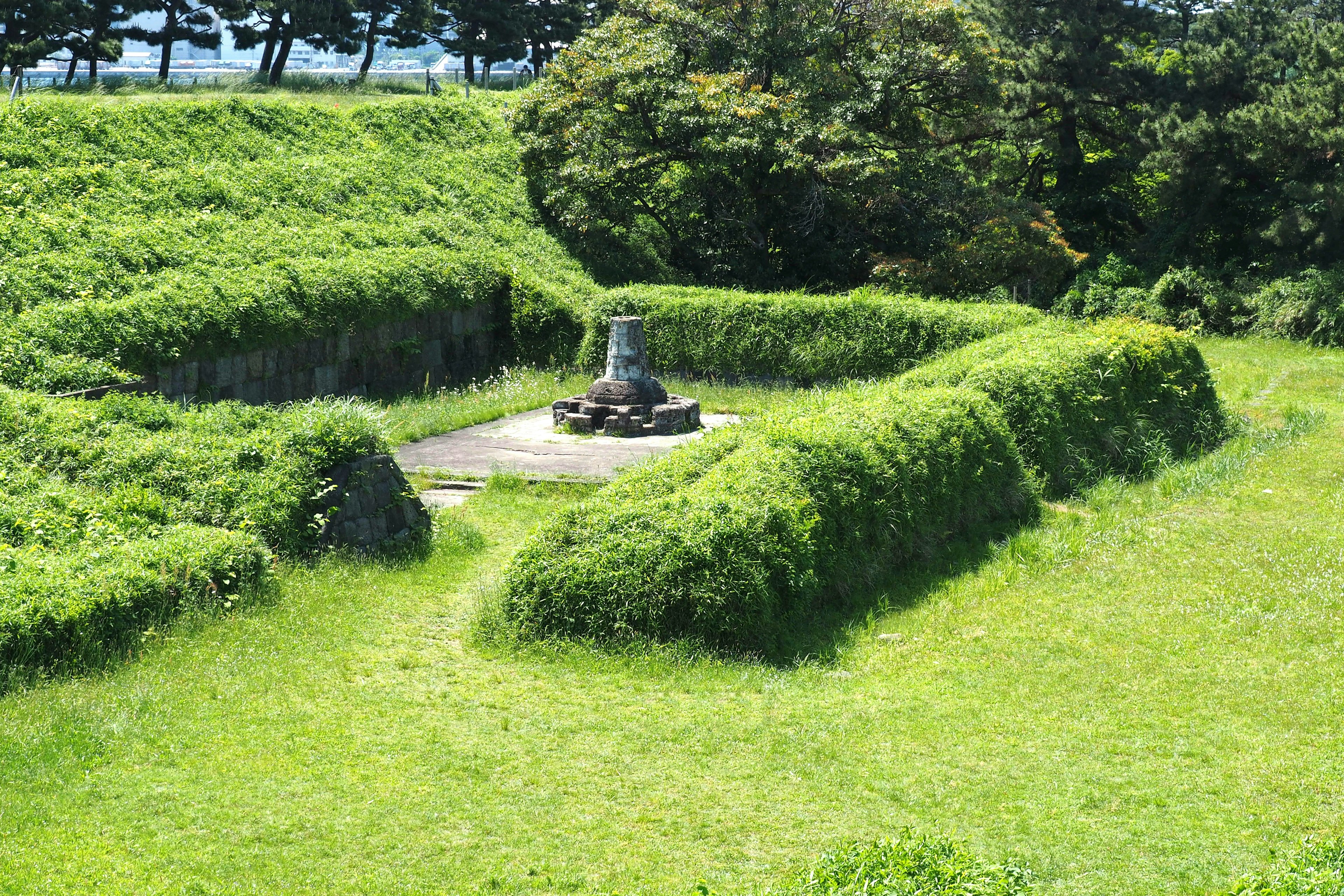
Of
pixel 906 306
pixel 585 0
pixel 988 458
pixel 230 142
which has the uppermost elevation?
pixel 585 0

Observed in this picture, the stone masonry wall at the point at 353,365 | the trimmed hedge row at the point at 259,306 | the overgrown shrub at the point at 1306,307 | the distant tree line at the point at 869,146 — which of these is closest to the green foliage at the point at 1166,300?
the overgrown shrub at the point at 1306,307

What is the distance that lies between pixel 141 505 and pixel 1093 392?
31.4 feet

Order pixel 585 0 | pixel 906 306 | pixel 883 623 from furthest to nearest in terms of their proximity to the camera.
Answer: pixel 585 0 < pixel 906 306 < pixel 883 623

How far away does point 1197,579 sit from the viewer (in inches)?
396

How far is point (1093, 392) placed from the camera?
552 inches

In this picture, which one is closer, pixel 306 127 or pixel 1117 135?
pixel 306 127

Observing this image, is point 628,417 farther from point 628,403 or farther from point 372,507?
point 372,507

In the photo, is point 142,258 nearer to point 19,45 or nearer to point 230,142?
point 230,142

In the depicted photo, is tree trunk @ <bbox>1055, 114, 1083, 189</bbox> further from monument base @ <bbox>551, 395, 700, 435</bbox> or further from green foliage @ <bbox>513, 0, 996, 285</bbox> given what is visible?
monument base @ <bbox>551, 395, 700, 435</bbox>

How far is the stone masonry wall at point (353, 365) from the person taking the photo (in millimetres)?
15633

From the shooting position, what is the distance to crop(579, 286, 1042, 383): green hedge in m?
18.9

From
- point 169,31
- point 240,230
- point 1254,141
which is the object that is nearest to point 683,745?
point 240,230

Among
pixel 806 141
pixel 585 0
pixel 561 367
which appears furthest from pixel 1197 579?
pixel 585 0

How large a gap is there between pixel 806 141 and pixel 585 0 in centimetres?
2292
